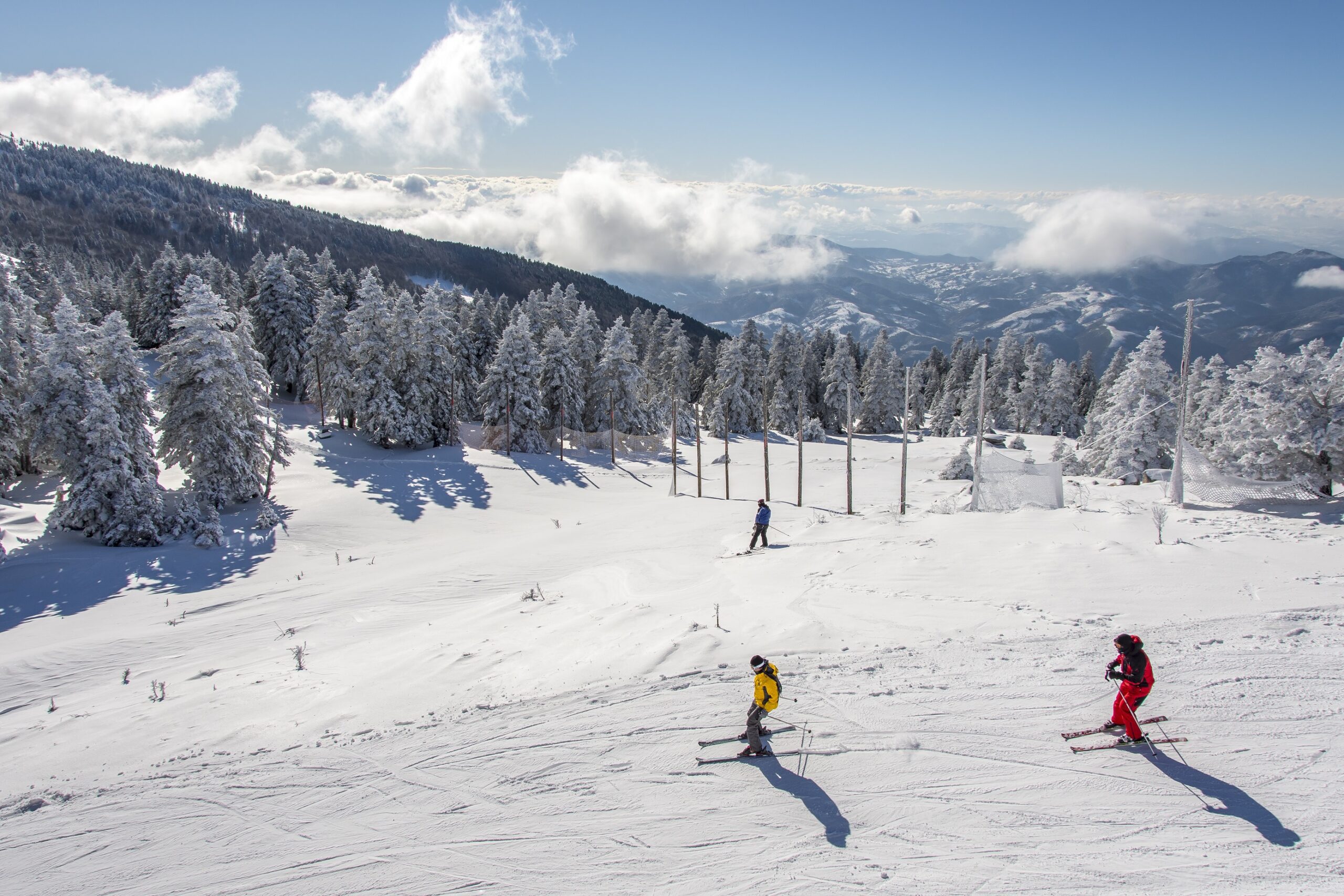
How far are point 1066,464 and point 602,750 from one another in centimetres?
4332

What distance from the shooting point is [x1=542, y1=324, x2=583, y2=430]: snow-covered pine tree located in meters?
51.1

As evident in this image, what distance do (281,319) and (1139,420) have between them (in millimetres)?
59666

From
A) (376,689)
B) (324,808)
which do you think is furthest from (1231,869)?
(376,689)

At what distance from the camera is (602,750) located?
867 cm

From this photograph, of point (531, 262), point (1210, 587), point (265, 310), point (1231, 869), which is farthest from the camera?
point (531, 262)

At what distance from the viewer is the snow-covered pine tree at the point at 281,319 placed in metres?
A: 51.4

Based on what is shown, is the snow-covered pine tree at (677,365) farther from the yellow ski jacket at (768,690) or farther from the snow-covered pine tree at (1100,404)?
the yellow ski jacket at (768,690)

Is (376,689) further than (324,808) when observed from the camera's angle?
Yes

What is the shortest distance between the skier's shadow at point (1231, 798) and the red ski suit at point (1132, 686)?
407 millimetres

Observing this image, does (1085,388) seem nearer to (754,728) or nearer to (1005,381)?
(1005,381)

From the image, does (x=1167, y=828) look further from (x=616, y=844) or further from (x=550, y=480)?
(x=550, y=480)

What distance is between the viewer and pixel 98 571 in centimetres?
2208

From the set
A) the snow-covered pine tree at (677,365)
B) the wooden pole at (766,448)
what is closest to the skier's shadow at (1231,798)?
the wooden pole at (766,448)

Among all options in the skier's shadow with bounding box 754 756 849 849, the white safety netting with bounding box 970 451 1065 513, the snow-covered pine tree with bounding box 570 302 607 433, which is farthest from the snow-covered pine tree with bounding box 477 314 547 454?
the skier's shadow with bounding box 754 756 849 849
